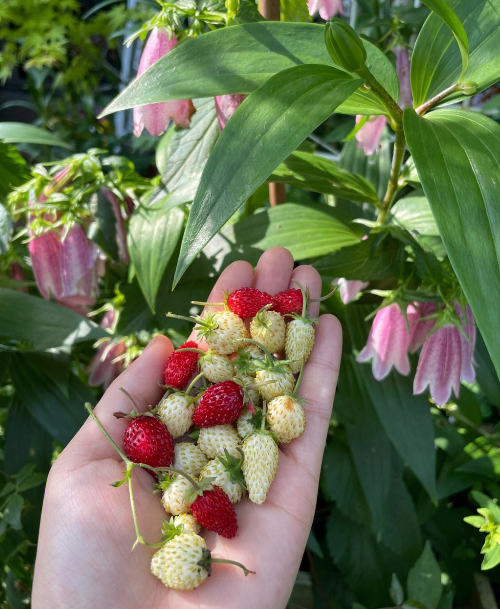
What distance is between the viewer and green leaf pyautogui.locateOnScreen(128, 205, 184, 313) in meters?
0.96

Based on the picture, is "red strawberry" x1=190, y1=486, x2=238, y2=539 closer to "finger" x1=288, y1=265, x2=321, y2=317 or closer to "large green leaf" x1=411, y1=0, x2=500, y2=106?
"finger" x1=288, y1=265, x2=321, y2=317

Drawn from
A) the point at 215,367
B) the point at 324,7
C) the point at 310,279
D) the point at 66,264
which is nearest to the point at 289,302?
the point at 310,279

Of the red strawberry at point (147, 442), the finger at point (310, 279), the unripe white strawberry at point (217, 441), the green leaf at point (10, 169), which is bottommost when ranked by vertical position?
the unripe white strawberry at point (217, 441)

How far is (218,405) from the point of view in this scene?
0.85 meters

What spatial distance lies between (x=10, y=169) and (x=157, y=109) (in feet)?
1.02

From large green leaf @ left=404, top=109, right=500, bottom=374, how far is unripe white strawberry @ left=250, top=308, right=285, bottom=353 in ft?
1.26

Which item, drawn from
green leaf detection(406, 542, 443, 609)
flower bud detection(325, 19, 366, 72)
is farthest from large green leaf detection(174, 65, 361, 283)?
green leaf detection(406, 542, 443, 609)

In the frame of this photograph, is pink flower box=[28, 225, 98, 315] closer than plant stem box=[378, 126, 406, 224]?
No

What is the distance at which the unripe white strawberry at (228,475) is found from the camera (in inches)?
31.8

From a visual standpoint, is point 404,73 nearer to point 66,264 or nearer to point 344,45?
point 344,45

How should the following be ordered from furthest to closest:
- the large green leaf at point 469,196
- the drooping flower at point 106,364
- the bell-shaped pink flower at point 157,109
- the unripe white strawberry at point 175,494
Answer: the drooping flower at point 106,364 → the bell-shaped pink flower at point 157,109 → the unripe white strawberry at point 175,494 → the large green leaf at point 469,196

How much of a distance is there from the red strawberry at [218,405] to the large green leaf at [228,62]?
42cm

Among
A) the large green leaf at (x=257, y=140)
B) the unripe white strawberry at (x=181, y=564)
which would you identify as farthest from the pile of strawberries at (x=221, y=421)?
the large green leaf at (x=257, y=140)

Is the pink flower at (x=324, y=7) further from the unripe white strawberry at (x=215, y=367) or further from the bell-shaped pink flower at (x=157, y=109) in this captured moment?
the unripe white strawberry at (x=215, y=367)
